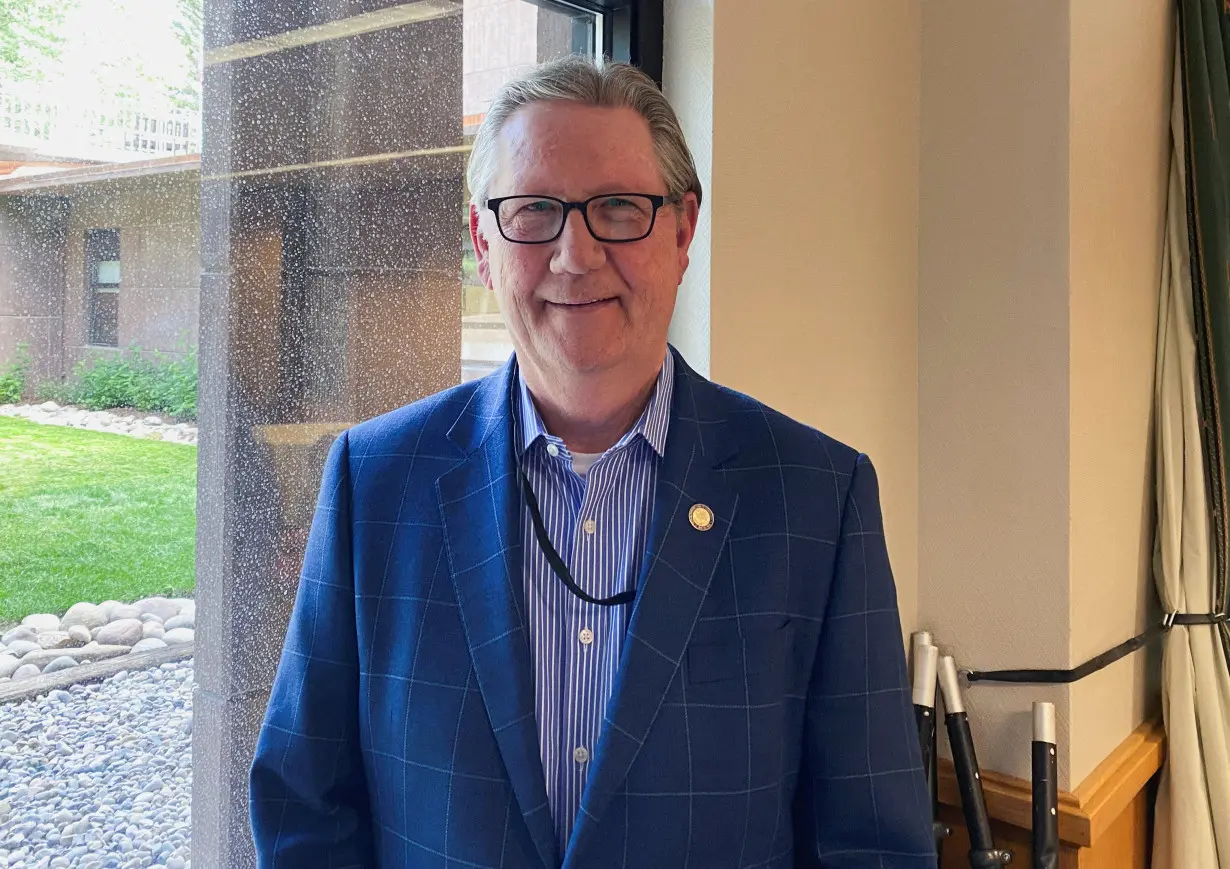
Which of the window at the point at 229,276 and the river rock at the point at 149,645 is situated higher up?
Result: the window at the point at 229,276

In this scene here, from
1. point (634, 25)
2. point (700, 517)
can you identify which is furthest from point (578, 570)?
point (634, 25)

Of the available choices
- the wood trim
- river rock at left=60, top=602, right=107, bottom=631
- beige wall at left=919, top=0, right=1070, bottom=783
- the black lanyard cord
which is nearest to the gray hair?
the black lanyard cord

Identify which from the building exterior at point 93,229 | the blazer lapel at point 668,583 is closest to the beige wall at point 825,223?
the blazer lapel at point 668,583

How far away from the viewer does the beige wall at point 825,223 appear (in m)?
1.57

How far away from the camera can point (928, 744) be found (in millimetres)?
1863

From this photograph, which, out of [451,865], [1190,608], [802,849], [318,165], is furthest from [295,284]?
[1190,608]

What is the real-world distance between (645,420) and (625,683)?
0.25 meters

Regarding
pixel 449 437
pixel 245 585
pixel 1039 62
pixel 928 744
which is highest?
pixel 1039 62

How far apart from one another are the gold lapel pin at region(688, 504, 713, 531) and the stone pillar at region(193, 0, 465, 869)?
561mm

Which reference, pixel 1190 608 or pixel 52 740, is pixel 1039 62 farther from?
pixel 52 740

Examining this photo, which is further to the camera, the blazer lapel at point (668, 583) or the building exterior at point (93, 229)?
the building exterior at point (93, 229)

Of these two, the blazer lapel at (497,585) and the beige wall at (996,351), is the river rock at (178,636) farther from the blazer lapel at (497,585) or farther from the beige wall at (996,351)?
the beige wall at (996,351)

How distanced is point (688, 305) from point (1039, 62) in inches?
33.9

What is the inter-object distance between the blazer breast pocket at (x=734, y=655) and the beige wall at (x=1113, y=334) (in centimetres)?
115
